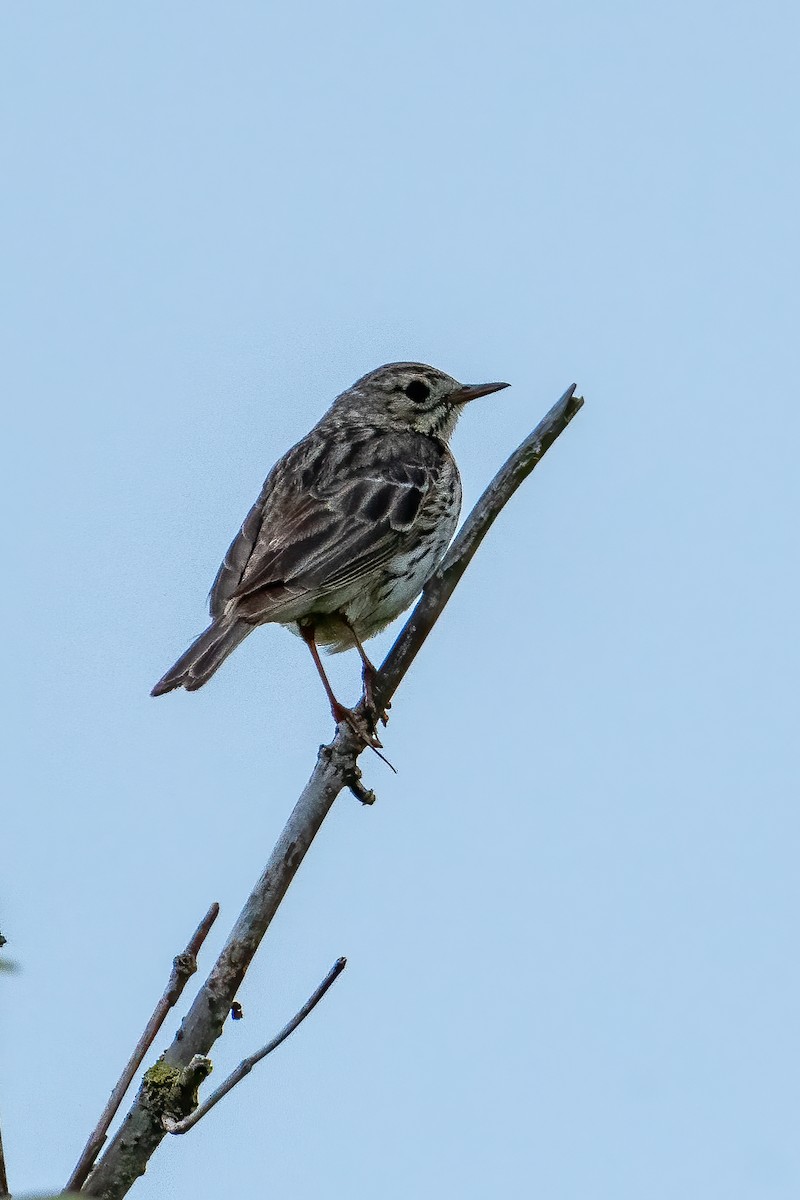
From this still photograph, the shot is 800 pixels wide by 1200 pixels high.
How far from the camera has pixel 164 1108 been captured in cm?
481

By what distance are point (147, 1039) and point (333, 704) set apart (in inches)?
169

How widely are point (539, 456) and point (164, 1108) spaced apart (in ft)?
9.68

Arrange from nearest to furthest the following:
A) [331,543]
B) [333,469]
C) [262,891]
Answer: [262,891], [331,543], [333,469]

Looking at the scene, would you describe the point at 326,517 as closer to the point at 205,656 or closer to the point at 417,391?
the point at 205,656

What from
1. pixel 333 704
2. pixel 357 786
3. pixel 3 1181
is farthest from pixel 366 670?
pixel 3 1181

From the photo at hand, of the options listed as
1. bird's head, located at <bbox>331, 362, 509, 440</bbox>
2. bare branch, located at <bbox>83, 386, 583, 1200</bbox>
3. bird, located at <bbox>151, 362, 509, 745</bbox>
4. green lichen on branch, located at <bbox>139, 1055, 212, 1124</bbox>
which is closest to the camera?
bare branch, located at <bbox>83, 386, 583, 1200</bbox>

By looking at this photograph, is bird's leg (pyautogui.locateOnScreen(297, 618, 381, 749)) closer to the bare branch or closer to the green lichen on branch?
the bare branch

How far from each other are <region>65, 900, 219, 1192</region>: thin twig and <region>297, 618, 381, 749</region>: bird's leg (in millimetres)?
1643

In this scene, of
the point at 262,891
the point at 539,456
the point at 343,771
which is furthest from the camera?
the point at 539,456

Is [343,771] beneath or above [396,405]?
beneath

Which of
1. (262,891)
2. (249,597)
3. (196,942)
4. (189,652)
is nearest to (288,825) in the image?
(262,891)

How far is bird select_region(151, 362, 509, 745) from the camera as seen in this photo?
28.9ft

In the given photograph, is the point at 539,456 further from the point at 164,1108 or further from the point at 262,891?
the point at 164,1108

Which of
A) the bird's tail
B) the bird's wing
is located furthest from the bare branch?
the bird's wing
